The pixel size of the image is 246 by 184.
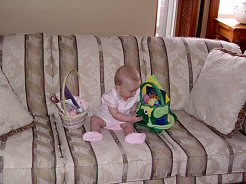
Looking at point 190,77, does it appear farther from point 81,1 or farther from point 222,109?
point 81,1

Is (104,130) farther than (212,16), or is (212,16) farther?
(212,16)

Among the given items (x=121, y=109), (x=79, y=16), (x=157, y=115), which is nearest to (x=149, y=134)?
(x=157, y=115)

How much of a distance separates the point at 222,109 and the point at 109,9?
138 cm

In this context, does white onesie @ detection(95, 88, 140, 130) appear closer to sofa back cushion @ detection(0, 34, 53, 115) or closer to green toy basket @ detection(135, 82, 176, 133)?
green toy basket @ detection(135, 82, 176, 133)

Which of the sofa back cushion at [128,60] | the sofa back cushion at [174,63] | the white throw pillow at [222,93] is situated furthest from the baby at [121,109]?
the white throw pillow at [222,93]

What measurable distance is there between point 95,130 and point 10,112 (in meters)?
0.47

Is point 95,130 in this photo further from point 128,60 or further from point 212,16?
point 212,16

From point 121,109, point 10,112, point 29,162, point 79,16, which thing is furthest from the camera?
point 79,16

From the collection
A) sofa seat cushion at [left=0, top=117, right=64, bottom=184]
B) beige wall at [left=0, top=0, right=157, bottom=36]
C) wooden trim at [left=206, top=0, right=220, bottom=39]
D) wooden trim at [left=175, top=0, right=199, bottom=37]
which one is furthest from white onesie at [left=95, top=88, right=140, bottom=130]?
wooden trim at [left=206, top=0, right=220, bottom=39]

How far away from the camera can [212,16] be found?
12.1 feet

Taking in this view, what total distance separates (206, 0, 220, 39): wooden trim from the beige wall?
29.9 inches

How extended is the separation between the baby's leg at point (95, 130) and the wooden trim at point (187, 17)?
1833 mm

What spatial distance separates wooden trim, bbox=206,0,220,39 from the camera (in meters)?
3.65

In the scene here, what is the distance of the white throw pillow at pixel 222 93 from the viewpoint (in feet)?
7.04
